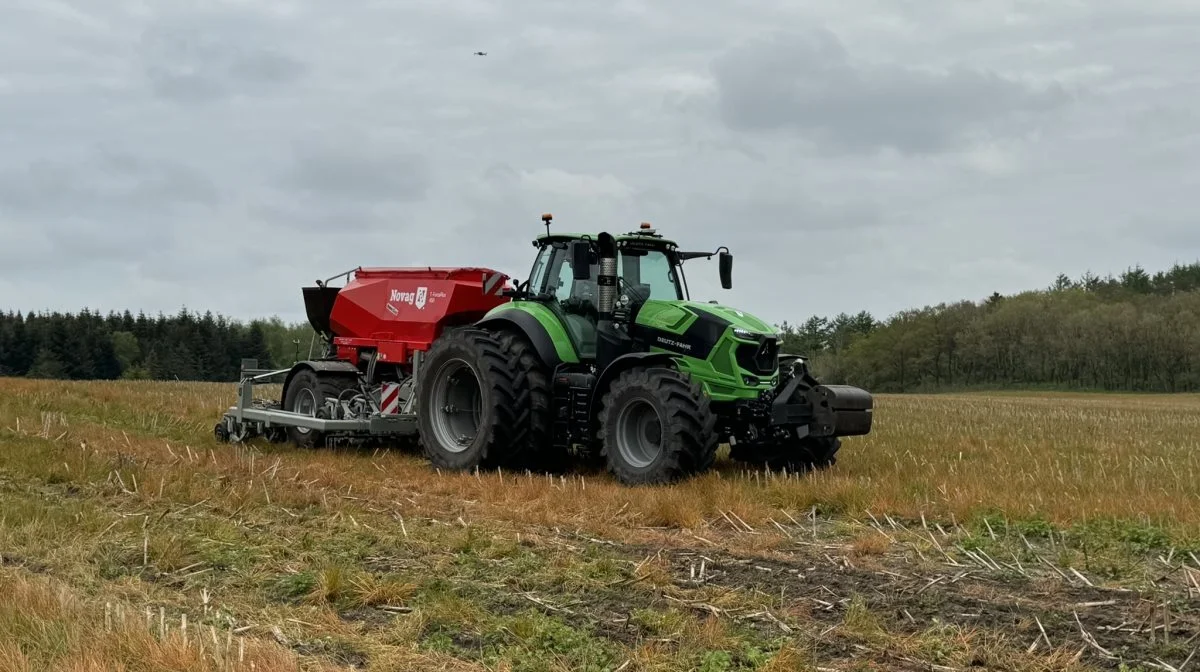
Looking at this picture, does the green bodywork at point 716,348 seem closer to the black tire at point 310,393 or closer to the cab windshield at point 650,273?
the cab windshield at point 650,273

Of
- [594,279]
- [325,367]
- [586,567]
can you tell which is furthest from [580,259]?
[325,367]

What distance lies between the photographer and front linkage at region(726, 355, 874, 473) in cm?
1006

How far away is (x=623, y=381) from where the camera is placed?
9977 millimetres

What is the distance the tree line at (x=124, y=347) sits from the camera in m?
67.6

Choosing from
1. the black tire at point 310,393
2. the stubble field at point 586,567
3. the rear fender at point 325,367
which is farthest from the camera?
the rear fender at point 325,367

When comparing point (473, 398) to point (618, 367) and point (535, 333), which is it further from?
point (618, 367)

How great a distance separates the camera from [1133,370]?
253 feet

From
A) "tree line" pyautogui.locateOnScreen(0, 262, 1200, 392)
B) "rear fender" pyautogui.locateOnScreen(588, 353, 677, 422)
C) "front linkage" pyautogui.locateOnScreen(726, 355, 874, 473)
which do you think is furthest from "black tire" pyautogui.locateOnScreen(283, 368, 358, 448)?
"tree line" pyautogui.locateOnScreen(0, 262, 1200, 392)

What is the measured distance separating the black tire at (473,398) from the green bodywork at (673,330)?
1.43ft

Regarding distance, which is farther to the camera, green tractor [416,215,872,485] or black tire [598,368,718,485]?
green tractor [416,215,872,485]

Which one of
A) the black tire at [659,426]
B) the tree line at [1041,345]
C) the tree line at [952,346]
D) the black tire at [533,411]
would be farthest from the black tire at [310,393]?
the tree line at [1041,345]

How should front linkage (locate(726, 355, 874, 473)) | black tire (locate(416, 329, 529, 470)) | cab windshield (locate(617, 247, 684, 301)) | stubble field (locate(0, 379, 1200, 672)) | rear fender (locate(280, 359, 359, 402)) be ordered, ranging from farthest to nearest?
rear fender (locate(280, 359, 359, 402))
cab windshield (locate(617, 247, 684, 301))
black tire (locate(416, 329, 529, 470))
front linkage (locate(726, 355, 874, 473))
stubble field (locate(0, 379, 1200, 672))

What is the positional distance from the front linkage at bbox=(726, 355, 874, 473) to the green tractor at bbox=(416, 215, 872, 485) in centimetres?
1

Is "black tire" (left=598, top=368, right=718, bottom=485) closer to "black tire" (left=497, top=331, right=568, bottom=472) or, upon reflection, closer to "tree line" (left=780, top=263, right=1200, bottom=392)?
"black tire" (left=497, top=331, right=568, bottom=472)
